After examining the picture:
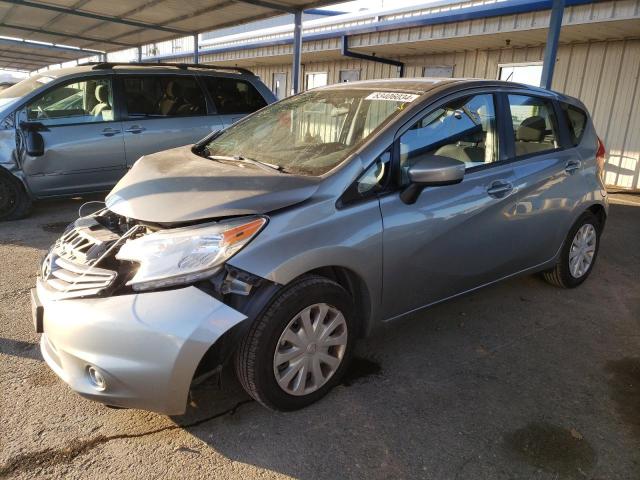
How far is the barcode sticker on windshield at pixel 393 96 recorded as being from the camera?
123 inches

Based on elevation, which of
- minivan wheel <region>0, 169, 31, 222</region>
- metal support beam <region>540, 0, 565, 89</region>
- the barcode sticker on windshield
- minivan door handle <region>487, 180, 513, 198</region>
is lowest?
minivan wheel <region>0, 169, 31, 222</region>

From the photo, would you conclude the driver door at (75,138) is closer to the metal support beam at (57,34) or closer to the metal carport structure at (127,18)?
the metal carport structure at (127,18)

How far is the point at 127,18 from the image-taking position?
10.4 metres

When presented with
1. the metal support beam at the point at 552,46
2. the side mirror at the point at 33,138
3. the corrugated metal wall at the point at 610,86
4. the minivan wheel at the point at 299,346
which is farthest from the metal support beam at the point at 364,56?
the minivan wheel at the point at 299,346

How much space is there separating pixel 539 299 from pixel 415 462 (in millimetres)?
2459

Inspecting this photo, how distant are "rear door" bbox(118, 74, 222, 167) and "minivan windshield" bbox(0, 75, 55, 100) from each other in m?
0.86

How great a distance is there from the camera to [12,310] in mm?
3717

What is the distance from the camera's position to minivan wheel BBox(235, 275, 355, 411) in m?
2.40

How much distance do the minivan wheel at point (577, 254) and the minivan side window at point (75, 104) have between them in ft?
17.2

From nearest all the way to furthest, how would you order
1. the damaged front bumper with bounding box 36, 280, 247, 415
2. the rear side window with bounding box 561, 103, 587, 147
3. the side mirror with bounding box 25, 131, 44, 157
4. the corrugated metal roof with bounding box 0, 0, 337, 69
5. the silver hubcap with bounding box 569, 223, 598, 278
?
the damaged front bumper with bounding box 36, 280, 247, 415
the rear side window with bounding box 561, 103, 587, 147
the silver hubcap with bounding box 569, 223, 598, 278
the side mirror with bounding box 25, 131, 44, 157
the corrugated metal roof with bounding box 0, 0, 337, 69

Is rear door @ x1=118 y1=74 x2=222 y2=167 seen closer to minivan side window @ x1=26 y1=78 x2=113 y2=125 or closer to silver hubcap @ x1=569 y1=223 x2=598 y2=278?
minivan side window @ x1=26 y1=78 x2=113 y2=125

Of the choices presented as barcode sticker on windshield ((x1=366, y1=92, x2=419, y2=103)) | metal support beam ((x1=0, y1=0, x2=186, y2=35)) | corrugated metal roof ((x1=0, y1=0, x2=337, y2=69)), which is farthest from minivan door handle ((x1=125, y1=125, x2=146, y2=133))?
metal support beam ((x1=0, y1=0, x2=186, y2=35))

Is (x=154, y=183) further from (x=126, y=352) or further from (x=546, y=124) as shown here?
(x=546, y=124)

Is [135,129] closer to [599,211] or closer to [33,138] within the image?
[33,138]
